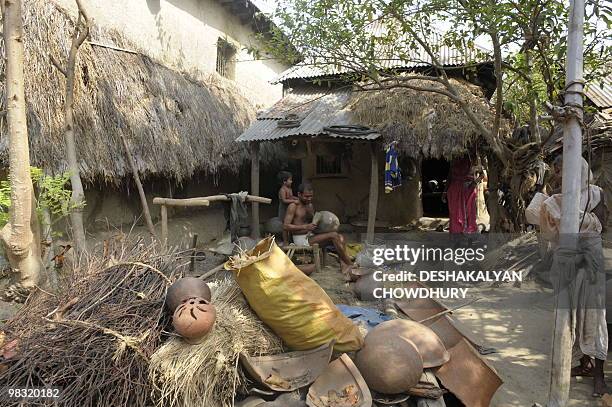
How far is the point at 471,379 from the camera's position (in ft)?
9.65

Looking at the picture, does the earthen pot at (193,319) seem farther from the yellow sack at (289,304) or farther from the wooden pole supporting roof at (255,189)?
the wooden pole supporting roof at (255,189)

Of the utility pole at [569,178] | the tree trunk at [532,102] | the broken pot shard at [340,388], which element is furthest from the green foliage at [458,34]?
the broken pot shard at [340,388]

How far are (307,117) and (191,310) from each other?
265 inches

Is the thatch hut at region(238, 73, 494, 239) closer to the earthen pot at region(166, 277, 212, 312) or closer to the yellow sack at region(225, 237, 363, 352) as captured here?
the yellow sack at region(225, 237, 363, 352)

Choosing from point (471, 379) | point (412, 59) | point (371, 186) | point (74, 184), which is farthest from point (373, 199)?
point (471, 379)

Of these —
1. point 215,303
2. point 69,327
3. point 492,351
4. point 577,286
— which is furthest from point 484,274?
point 69,327

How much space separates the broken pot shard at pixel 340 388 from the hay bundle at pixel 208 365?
443 millimetres

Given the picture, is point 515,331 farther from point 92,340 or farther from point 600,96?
point 600,96

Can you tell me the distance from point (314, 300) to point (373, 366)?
57cm

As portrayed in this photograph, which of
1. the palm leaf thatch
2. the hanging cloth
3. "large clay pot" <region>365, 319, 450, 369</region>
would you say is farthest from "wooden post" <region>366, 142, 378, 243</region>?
"large clay pot" <region>365, 319, 450, 369</region>

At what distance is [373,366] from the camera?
2.78m

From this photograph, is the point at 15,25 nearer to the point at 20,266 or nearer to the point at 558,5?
the point at 20,266

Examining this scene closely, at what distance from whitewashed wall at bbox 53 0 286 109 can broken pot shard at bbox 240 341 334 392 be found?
6.20 meters

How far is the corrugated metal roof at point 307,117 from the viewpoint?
26.3 feet
